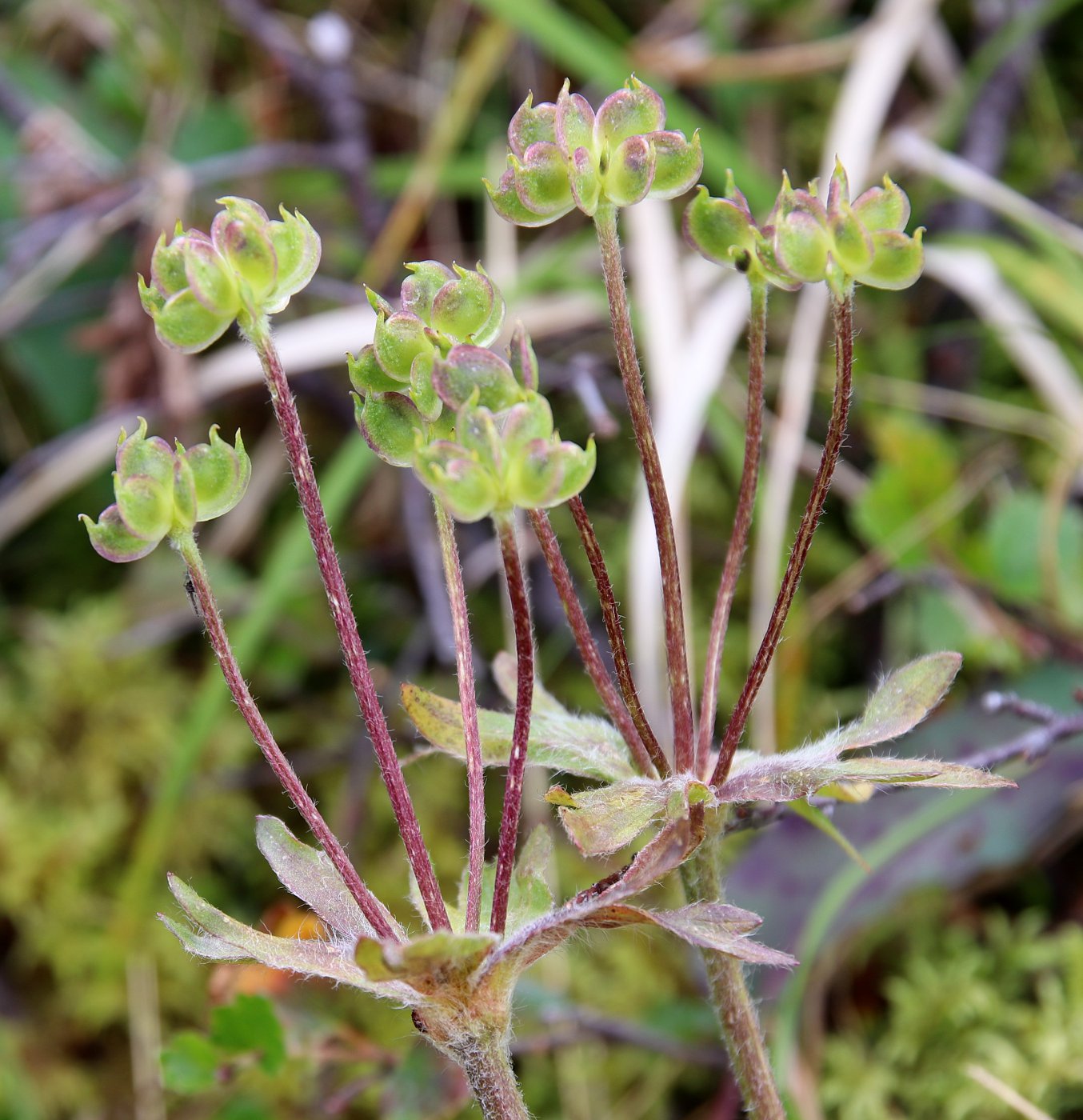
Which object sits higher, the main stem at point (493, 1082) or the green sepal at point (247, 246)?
the green sepal at point (247, 246)

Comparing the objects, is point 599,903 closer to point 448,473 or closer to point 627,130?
point 448,473

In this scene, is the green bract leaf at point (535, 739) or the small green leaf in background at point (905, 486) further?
the small green leaf in background at point (905, 486)

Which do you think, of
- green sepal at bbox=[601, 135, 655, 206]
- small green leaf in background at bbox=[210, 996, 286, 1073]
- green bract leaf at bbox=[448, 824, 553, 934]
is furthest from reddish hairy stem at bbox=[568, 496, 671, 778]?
small green leaf in background at bbox=[210, 996, 286, 1073]

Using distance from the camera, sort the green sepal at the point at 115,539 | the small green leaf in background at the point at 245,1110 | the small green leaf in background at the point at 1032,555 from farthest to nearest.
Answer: the small green leaf in background at the point at 1032,555 → the small green leaf in background at the point at 245,1110 → the green sepal at the point at 115,539

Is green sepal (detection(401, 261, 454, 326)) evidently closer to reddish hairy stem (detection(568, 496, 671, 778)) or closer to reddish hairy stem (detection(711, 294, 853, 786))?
reddish hairy stem (detection(568, 496, 671, 778))

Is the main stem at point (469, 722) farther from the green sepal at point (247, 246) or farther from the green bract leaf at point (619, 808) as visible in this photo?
the green sepal at point (247, 246)

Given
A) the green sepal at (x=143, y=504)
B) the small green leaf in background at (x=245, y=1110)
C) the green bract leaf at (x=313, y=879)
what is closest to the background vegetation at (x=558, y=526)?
the small green leaf in background at (x=245, y=1110)

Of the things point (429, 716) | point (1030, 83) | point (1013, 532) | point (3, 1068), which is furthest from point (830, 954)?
point (1030, 83)
